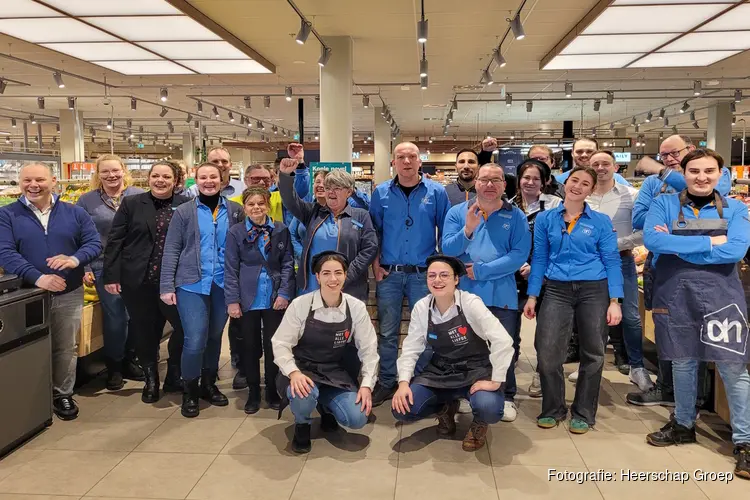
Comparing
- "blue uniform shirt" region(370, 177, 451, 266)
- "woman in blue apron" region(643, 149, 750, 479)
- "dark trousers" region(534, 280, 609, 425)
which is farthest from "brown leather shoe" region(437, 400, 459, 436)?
"woman in blue apron" region(643, 149, 750, 479)

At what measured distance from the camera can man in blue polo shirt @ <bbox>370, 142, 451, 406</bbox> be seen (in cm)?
384

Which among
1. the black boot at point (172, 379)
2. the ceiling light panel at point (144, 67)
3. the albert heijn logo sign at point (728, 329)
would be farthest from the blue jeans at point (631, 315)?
the ceiling light panel at point (144, 67)

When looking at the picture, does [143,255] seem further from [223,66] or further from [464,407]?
[223,66]

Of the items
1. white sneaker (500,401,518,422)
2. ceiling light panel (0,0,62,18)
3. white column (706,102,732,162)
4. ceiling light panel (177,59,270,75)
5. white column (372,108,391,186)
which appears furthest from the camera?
white column (372,108,391,186)

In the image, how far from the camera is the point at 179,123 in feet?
70.0

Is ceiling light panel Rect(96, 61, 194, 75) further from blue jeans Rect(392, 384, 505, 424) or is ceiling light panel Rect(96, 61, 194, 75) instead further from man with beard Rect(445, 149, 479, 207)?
blue jeans Rect(392, 384, 505, 424)

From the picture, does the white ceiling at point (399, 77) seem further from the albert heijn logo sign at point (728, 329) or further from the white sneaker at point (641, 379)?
the albert heijn logo sign at point (728, 329)

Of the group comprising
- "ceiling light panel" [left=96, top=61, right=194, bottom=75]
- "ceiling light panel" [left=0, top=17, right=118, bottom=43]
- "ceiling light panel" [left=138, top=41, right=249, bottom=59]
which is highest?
"ceiling light panel" [left=96, top=61, right=194, bottom=75]

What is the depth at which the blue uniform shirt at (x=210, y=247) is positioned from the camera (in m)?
3.75

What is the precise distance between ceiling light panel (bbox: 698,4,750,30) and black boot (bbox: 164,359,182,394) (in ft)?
22.3

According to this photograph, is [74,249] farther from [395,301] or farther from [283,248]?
[395,301]

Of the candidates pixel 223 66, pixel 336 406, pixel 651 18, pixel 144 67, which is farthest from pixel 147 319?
pixel 144 67

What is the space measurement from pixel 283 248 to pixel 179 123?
1924 centimetres

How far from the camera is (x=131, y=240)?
396 centimetres
